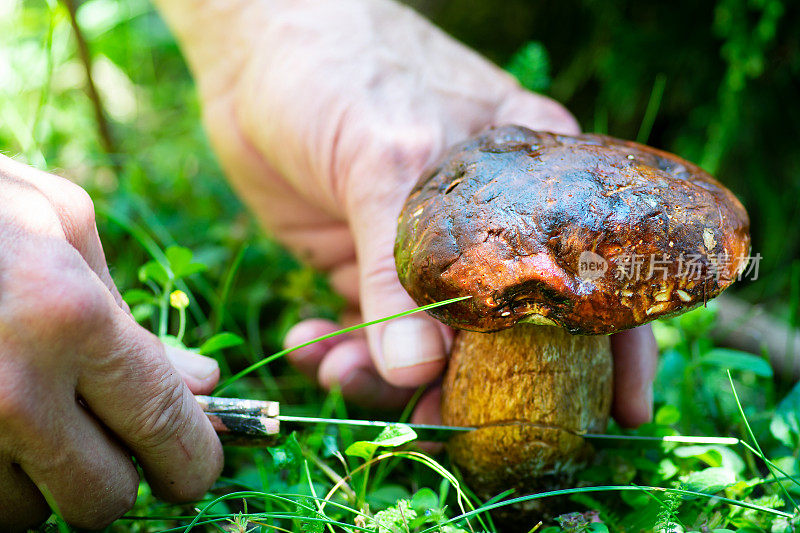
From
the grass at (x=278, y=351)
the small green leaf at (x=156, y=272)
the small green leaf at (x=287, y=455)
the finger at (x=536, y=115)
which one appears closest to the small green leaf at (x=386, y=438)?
the grass at (x=278, y=351)

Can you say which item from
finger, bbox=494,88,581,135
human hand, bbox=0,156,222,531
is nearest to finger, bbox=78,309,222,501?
human hand, bbox=0,156,222,531

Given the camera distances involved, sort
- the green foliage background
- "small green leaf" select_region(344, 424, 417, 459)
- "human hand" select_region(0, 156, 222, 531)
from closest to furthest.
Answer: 1. "human hand" select_region(0, 156, 222, 531)
2. "small green leaf" select_region(344, 424, 417, 459)
3. the green foliage background

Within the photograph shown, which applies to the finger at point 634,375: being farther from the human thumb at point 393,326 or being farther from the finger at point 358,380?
the finger at point 358,380

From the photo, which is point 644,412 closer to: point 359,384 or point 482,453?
point 482,453

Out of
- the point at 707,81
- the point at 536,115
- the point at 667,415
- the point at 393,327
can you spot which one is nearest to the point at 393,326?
the point at 393,327

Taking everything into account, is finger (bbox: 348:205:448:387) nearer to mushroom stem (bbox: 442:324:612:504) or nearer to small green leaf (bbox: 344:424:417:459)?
mushroom stem (bbox: 442:324:612:504)

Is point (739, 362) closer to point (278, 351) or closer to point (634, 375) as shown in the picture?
point (634, 375)

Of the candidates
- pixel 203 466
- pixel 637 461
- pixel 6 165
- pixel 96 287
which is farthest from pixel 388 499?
pixel 6 165
